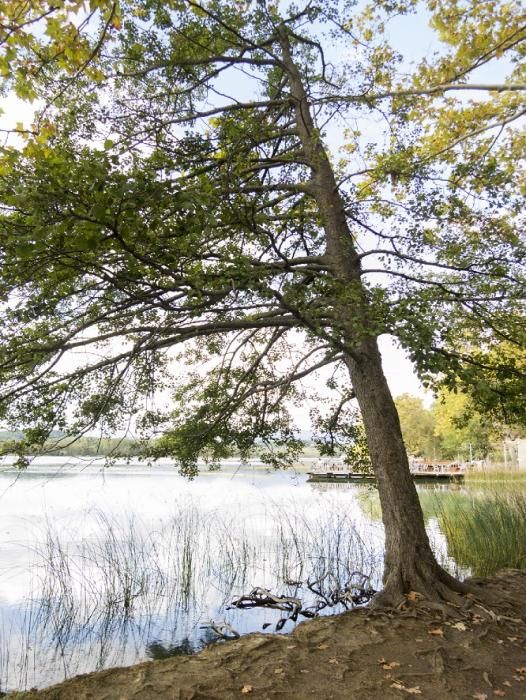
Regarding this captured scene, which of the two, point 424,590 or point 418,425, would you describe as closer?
point 424,590

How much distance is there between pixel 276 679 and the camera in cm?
325

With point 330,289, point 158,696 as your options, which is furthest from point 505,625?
point 330,289

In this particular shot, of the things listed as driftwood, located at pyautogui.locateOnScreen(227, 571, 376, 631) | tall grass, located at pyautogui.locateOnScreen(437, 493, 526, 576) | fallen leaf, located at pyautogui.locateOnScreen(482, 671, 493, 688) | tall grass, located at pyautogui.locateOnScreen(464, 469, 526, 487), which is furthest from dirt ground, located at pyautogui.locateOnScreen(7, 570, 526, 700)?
tall grass, located at pyautogui.locateOnScreen(464, 469, 526, 487)

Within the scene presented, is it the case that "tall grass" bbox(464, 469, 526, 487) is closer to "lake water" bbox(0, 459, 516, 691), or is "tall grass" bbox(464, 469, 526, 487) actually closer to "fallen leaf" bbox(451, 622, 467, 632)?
"lake water" bbox(0, 459, 516, 691)

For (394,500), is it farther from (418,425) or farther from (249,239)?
(418,425)

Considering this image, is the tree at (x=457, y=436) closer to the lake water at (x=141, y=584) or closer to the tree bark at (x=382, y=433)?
the lake water at (x=141, y=584)

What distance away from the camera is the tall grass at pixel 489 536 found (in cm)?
680

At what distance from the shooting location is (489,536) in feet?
23.3

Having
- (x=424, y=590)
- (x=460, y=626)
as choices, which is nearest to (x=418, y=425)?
(x=424, y=590)

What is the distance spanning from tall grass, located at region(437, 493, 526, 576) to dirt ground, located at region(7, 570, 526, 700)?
2805 mm

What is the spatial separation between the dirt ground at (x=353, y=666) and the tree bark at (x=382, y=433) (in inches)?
12.9

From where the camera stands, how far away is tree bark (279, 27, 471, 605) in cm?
446

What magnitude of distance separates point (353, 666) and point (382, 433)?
79.9 inches

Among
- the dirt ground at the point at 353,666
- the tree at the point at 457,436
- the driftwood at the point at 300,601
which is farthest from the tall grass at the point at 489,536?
the tree at the point at 457,436
